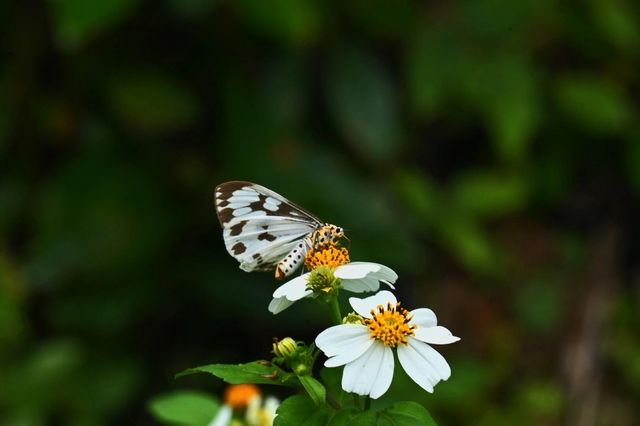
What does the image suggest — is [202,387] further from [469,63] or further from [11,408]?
[469,63]

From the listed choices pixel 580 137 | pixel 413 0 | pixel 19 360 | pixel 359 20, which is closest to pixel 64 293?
pixel 19 360

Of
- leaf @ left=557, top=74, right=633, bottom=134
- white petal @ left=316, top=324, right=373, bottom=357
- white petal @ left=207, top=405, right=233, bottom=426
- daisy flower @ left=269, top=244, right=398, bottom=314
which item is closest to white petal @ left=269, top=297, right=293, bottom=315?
daisy flower @ left=269, top=244, right=398, bottom=314

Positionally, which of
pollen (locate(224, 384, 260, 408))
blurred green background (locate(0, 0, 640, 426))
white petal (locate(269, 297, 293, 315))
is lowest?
pollen (locate(224, 384, 260, 408))

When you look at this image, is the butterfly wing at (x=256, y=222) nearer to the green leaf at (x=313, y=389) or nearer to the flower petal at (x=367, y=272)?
the flower petal at (x=367, y=272)

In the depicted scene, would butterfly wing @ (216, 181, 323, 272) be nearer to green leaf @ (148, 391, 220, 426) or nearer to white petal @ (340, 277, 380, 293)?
white petal @ (340, 277, 380, 293)

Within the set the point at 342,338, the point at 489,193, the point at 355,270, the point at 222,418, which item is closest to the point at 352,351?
the point at 342,338

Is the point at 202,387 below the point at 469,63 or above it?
below

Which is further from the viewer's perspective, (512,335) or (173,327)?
(512,335)
